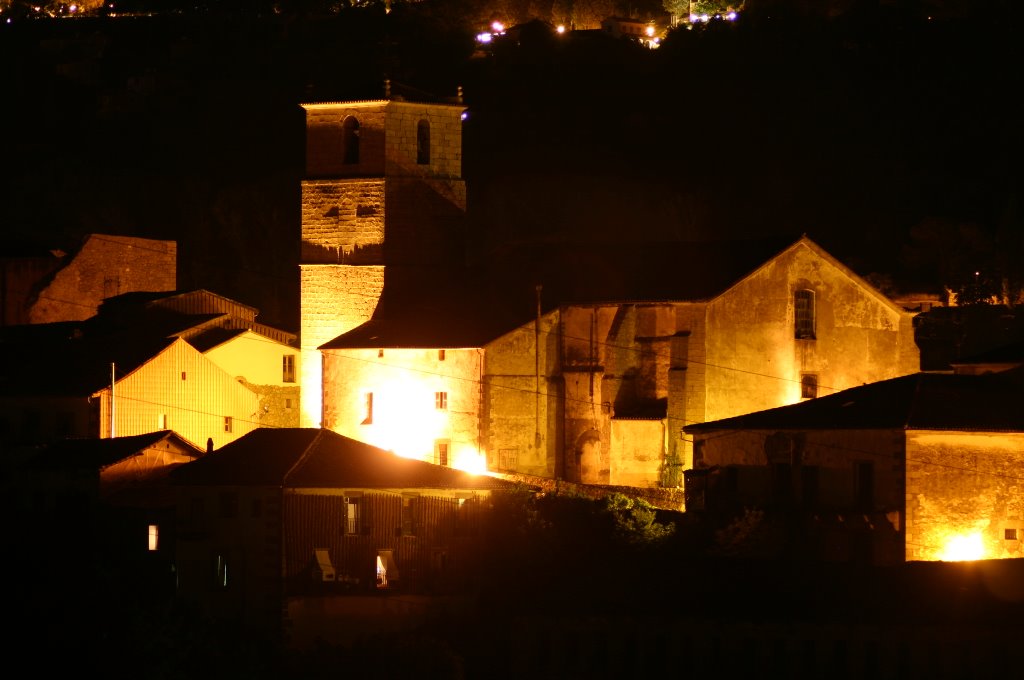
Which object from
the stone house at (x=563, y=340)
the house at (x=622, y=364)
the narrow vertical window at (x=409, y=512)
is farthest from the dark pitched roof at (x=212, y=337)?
the narrow vertical window at (x=409, y=512)

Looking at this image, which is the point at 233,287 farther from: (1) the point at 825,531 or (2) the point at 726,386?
(1) the point at 825,531

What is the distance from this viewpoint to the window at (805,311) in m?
53.8

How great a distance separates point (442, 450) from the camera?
5384 cm

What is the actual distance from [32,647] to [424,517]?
892 centimetres

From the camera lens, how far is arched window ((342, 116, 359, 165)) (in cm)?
5778

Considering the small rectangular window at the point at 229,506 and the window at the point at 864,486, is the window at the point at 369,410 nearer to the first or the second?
the small rectangular window at the point at 229,506

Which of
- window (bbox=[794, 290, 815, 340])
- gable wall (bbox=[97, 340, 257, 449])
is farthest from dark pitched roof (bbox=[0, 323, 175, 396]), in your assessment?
window (bbox=[794, 290, 815, 340])

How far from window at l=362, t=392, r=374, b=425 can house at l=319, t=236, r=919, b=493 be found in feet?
0.13

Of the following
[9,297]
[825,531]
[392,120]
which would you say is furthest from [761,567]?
[9,297]

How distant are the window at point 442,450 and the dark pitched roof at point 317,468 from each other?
510 cm

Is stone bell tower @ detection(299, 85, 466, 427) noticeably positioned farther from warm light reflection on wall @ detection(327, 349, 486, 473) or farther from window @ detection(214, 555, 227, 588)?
window @ detection(214, 555, 227, 588)

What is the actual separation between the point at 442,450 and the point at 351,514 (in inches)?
318

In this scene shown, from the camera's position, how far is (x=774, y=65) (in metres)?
96.8

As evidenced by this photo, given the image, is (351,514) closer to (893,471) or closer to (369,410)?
(369,410)
